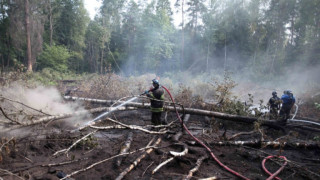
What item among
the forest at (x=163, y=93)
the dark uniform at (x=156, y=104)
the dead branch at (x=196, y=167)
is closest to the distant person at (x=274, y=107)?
the forest at (x=163, y=93)

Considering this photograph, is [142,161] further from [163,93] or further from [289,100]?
[289,100]

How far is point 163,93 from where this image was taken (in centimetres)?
696

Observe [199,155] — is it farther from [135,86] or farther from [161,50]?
[161,50]

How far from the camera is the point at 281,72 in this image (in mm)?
23656

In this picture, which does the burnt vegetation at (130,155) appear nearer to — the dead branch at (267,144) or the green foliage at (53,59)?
the dead branch at (267,144)

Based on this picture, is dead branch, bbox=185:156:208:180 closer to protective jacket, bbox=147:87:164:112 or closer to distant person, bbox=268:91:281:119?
protective jacket, bbox=147:87:164:112

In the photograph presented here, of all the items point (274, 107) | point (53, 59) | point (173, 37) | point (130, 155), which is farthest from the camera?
point (173, 37)

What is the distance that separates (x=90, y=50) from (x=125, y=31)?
7.49m

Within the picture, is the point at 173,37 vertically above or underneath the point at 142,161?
above

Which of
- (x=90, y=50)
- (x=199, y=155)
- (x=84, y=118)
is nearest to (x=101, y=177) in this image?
(x=199, y=155)

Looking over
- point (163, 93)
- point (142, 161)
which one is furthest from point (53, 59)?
point (142, 161)

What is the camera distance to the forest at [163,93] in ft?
13.4

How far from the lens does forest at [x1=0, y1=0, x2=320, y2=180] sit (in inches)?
161

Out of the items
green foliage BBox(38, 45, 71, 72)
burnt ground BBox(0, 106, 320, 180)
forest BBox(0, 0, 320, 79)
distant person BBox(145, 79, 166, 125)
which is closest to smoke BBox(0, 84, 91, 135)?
burnt ground BBox(0, 106, 320, 180)
